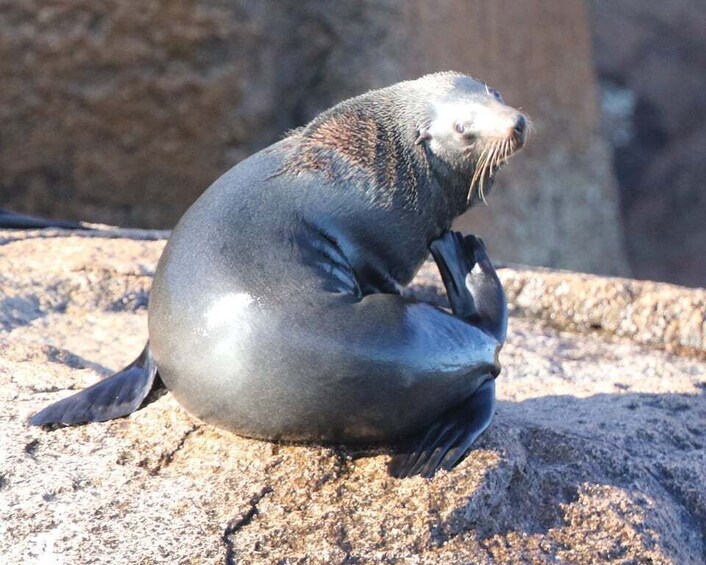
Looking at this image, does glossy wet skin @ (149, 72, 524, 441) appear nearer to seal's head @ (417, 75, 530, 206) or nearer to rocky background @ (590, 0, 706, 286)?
seal's head @ (417, 75, 530, 206)

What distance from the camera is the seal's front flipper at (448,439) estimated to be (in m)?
2.93

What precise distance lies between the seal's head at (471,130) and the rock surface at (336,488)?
72cm

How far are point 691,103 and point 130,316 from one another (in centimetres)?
1066

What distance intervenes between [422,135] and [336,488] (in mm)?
1117

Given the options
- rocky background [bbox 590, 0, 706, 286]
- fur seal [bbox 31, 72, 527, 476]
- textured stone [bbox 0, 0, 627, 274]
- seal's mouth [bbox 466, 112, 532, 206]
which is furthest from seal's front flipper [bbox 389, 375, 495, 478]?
rocky background [bbox 590, 0, 706, 286]

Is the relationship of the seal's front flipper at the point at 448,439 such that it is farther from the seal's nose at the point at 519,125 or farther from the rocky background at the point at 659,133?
the rocky background at the point at 659,133

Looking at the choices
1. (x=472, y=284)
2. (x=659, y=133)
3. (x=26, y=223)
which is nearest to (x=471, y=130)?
(x=472, y=284)

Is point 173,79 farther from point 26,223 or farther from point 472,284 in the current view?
Result: point 472,284

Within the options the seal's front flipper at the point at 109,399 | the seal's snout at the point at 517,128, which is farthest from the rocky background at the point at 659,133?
the seal's front flipper at the point at 109,399

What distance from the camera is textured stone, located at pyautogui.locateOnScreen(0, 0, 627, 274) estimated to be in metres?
7.48

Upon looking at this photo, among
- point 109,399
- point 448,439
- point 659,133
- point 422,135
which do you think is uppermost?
point 422,135

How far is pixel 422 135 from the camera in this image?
352 centimetres

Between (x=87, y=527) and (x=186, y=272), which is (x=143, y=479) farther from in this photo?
(x=186, y=272)

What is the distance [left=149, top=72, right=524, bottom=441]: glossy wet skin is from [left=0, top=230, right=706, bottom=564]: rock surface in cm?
13
